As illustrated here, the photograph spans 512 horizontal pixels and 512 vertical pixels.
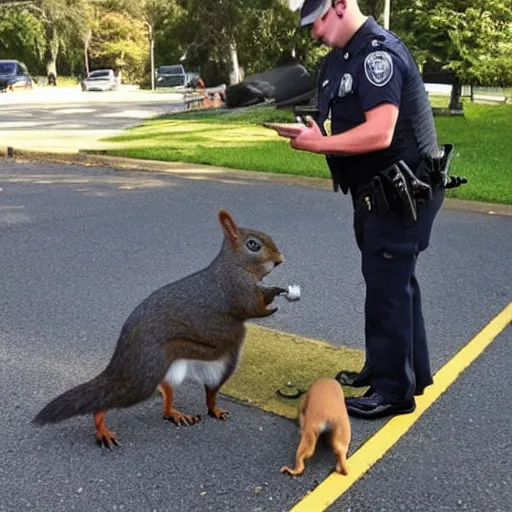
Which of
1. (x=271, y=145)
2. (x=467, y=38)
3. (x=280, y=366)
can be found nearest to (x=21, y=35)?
(x=467, y=38)

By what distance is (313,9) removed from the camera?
269cm

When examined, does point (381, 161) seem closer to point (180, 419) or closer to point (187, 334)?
point (187, 334)

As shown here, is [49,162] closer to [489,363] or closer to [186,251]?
[186,251]

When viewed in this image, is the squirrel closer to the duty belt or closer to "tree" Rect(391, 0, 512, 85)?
the duty belt

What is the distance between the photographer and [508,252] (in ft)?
20.5

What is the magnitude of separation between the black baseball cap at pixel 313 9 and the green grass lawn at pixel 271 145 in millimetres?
6054

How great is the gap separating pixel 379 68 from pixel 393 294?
3.16 ft

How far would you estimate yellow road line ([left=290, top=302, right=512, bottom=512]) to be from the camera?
8.57 ft

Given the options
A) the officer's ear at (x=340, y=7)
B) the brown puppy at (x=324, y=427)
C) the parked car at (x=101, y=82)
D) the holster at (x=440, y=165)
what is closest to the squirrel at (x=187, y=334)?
the brown puppy at (x=324, y=427)

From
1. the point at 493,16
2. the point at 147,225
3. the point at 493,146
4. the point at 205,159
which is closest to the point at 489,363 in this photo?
the point at 147,225

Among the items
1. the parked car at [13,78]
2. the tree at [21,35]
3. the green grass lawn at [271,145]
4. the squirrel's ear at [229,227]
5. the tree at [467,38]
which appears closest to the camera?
the squirrel's ear at [229,227]

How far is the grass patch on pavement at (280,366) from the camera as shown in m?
3.43

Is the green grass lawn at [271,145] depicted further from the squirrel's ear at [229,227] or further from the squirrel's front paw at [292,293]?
the squirrel's ear at [229,227]

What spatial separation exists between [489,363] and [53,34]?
53.0 meters
